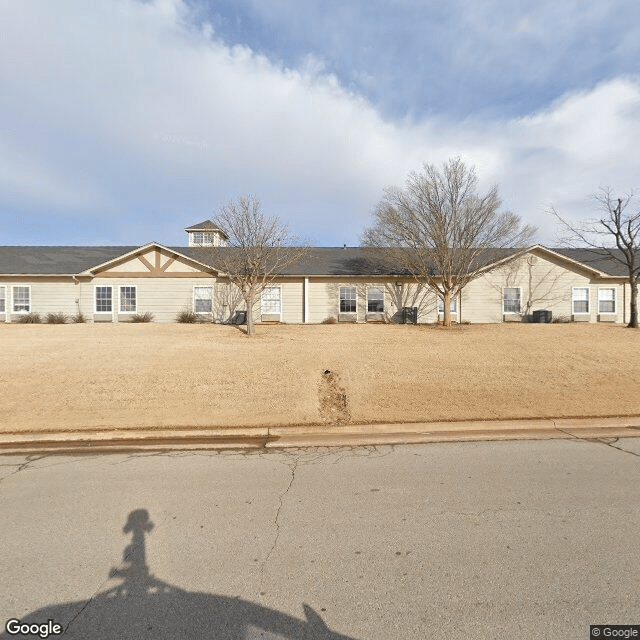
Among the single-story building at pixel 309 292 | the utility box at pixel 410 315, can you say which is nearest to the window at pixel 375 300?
the single-story building at pixel 309 292

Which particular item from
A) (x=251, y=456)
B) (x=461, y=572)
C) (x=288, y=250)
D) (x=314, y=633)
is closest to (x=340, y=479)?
(x=251, y=456)

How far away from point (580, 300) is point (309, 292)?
15.8 metres

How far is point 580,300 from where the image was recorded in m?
20.5

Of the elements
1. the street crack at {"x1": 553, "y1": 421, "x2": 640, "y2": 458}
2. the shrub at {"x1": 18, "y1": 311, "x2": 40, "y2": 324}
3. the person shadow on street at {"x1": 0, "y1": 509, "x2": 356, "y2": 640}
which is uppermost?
the shrub at {"x1": 18, "y1": 311, "x2": 40, "y2": 324}

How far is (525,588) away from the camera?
255cm

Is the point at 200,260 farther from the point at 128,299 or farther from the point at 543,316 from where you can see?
the point at 543,316

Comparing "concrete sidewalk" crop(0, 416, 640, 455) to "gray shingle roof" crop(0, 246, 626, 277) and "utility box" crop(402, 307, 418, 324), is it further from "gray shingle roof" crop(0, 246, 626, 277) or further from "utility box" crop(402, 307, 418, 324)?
"gray shingle roof" crop(0, 246, 626, 277)

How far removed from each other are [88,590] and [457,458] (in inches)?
168

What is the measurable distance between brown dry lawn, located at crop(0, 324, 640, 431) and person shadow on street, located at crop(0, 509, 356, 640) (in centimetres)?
377

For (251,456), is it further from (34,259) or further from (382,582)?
(34,259)

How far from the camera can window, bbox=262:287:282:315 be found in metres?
20.1

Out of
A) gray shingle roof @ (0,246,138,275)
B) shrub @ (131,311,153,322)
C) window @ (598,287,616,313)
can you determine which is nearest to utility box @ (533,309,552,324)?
window @ (598,287,616,313)

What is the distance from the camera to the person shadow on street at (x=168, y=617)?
7.27 ft

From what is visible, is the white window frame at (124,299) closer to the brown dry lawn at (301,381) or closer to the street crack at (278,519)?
the brown dry lawn at (301,381)
